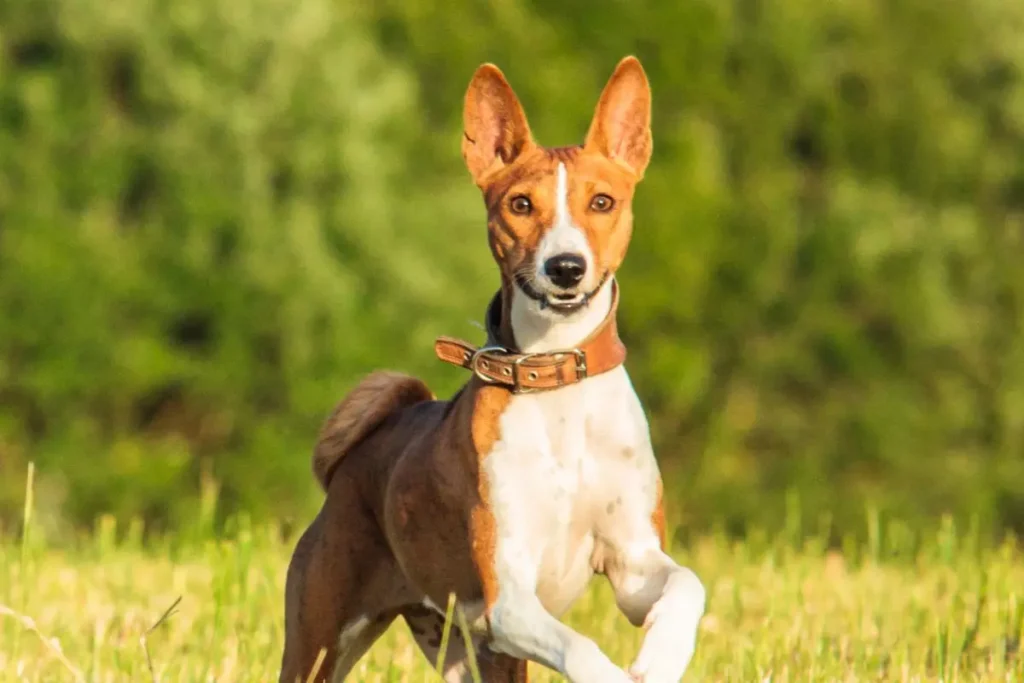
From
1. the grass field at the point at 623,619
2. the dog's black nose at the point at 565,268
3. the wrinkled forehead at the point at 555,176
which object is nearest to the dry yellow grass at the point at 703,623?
the grass field at the point at 623,619

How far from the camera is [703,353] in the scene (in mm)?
38344

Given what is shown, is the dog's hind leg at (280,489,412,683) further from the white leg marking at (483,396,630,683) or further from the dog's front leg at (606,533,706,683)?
the dog's front leg at (606,533,706,683)

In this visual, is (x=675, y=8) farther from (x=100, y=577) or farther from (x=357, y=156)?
(x=100, y=577)

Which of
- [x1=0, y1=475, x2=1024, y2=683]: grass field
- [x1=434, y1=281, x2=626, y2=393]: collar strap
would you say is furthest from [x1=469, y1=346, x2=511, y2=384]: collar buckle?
[x1=0, y1=475, x2=1024, y2=683]: grass field

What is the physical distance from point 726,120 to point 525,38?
587 cm

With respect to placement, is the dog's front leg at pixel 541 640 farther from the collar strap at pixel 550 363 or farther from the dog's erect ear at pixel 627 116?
the dog's erect ear at pixel 627 116

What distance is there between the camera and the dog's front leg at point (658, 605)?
15.8ft

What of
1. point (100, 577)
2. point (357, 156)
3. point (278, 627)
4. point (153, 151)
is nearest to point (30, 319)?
point (153, 151)

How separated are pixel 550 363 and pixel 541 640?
75 centimetres

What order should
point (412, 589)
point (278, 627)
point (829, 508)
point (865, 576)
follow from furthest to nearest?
point (829, 508) < point (865, 576) < point (278, 627) < point (412, 589)

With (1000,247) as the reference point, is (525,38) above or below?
above

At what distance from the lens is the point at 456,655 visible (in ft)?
18.8

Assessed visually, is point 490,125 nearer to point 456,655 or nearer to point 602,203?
point 602,203

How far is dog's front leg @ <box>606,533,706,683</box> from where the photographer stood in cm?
480
